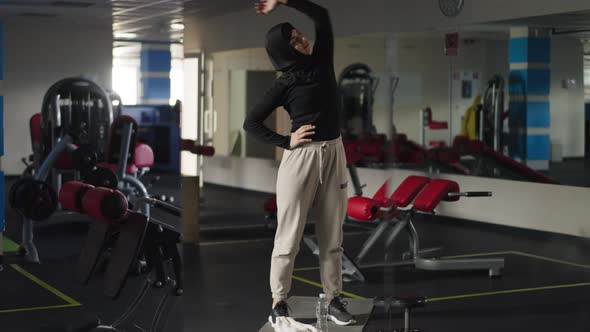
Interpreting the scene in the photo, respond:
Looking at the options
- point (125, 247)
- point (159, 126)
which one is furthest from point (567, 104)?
point (125, 247)

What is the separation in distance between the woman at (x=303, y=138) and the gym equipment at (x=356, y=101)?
6.24m

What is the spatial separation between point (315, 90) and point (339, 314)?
1057mm

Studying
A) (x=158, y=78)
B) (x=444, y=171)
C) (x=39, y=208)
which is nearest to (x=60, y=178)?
(x=39, y=208)

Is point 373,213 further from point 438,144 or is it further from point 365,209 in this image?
point 438,144

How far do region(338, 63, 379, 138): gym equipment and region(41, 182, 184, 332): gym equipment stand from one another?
6288 millimetres

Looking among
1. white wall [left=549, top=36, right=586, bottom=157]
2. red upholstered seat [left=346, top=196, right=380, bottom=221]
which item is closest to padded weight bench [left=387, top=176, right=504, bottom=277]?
red upholstered seat [left=346, top=196, right=380, bottom=221]

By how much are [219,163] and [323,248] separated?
8.09m

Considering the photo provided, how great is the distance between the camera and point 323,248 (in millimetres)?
3971

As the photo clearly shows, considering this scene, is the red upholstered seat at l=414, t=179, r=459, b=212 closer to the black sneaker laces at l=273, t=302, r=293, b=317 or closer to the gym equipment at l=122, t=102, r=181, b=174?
the gym equipment at l=122, t=102, r=181, b=174

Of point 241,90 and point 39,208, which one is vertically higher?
point 241,90

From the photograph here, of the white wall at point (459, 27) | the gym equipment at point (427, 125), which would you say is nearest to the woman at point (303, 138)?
the white wall at point (459, 27)

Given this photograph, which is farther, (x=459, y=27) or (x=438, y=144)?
(x=438, y=144)

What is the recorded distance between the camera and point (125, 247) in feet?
12.4

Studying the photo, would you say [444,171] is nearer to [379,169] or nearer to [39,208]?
[379,169]
